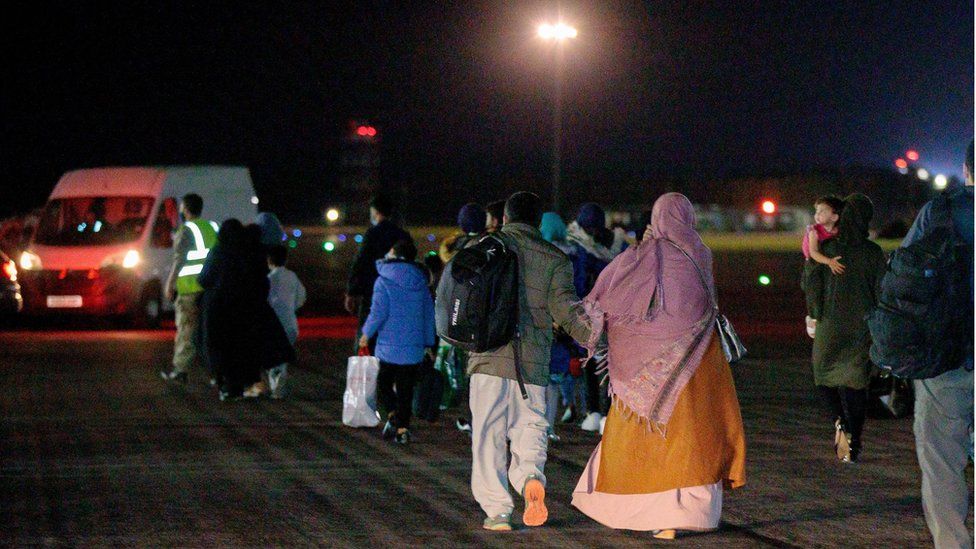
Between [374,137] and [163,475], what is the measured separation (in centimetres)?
3741

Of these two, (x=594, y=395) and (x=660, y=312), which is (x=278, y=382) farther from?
(x=660, y=312)

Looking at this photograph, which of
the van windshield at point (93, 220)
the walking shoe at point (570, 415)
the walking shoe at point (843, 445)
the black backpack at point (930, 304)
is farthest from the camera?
the van windshield at point (93, 220)

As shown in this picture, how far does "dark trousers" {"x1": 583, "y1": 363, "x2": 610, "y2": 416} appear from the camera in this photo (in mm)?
10750

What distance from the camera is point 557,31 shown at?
23.1 meters

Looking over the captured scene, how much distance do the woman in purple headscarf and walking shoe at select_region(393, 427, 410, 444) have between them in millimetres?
2966

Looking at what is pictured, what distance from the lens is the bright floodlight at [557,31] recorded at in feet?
75.8

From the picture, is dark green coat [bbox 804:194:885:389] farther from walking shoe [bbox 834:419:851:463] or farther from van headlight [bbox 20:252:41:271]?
van headlight [bbox 20:252:41:271]

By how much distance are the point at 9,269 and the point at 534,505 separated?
16.2 metres

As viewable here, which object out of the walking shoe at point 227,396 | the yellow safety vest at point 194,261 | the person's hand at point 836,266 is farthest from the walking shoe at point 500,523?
the yellow safety vest at point 194,261

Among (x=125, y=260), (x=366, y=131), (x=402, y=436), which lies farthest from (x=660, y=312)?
(x=366, y=131)

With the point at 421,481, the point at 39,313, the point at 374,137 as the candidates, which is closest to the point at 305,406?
the point at 421,481

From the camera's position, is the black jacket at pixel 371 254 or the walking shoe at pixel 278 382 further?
the walking shoe at pixel 278 382

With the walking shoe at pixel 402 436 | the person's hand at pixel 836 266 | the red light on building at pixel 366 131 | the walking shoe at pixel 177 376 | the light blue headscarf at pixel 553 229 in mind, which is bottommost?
the walking shoe at pixel 402 436

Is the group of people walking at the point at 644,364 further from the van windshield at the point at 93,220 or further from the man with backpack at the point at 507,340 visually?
the van windshield at the point at 93,220
